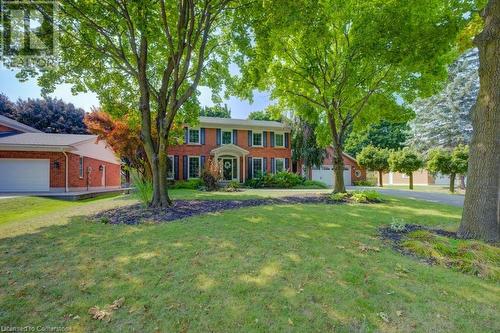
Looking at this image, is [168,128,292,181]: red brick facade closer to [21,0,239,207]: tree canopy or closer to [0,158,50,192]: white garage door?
[0,158,50,192]: white garage door

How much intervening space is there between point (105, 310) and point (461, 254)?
4698 millimetres

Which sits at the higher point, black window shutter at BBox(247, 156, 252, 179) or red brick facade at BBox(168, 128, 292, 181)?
red brick facade at BBox(168, 128, 292, 181)

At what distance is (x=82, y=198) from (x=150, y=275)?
1259 centimetres

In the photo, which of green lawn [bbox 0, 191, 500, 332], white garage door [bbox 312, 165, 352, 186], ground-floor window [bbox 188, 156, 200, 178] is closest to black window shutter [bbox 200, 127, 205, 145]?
ground-floor window [bbox 188, 156, 200, 178]

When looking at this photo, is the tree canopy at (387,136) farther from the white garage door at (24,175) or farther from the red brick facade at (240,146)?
the white garage door at (24,175)

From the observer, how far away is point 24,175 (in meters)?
14.9

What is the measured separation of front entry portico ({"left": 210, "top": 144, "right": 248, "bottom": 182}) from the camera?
2150 centimetres

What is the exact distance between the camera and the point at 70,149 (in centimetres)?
1527

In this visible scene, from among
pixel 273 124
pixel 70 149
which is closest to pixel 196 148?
pixel 273 124

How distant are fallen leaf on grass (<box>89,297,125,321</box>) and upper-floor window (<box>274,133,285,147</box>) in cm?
2183

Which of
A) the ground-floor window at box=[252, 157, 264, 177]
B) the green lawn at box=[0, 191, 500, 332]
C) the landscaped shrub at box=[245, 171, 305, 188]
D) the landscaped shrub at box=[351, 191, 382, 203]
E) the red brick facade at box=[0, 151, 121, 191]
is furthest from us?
the ground-floor window at box=[252, 157, 264, 177]

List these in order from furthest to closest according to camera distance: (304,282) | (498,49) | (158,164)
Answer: (158,164), (498,49), (304,282)

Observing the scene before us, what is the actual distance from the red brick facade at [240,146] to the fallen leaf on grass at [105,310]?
18883mm

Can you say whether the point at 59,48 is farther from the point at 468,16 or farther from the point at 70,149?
the point at 468,16
